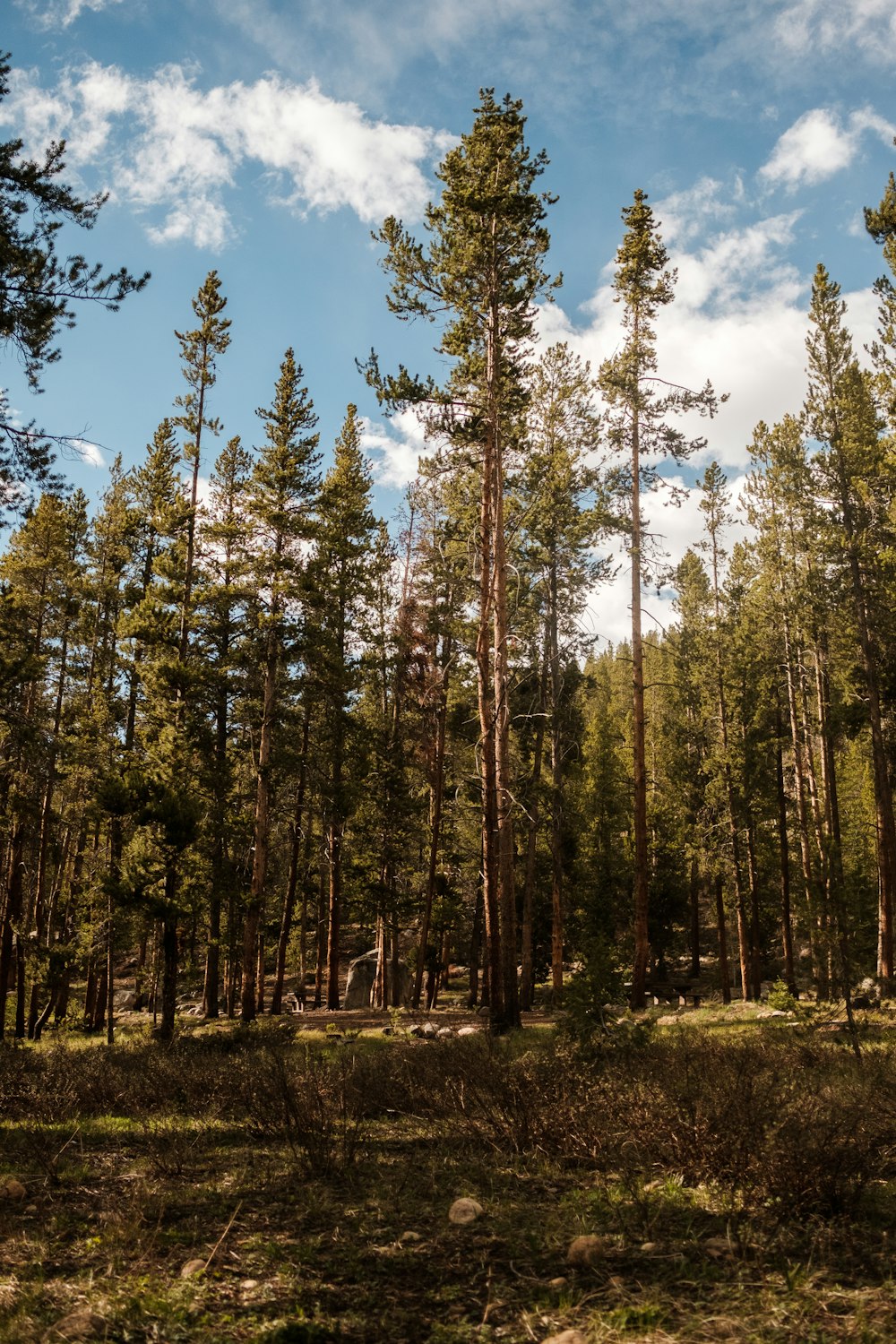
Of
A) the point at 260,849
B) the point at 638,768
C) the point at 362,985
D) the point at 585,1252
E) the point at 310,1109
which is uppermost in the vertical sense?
the point at 638,768

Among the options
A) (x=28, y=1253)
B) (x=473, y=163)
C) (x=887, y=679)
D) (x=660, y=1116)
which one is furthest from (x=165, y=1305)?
(x=887, y=679)

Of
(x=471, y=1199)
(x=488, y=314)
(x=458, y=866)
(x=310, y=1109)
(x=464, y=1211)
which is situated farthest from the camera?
(x=458, y=866)

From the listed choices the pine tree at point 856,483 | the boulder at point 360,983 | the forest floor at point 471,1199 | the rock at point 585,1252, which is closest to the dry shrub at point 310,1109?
the forest floor at point 471,1199

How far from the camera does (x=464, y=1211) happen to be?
15.8 feet

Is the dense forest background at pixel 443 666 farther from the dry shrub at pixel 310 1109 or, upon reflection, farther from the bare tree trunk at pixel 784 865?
the dry shrub at pixel 310 1109

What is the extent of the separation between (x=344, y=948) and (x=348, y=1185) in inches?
1716

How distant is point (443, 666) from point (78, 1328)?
63.7ft

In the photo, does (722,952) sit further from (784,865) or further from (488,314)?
(488,314)

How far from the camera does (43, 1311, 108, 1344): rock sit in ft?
11.1

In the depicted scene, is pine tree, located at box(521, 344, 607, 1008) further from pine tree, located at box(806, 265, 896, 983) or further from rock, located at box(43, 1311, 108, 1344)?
rock, located at box(43, 1311, 108, 1344)

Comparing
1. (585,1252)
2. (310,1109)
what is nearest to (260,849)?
(310,1109)

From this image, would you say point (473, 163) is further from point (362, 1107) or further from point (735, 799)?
point (735, 799)

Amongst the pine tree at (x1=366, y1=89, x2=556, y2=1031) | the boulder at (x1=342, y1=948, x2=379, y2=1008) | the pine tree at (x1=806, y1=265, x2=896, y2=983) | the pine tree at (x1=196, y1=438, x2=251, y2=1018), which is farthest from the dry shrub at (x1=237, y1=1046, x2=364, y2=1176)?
the boulder at (x1=342, y1=948, x2=379, y2=1008)

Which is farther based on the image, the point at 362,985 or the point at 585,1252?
the point at 362,985
